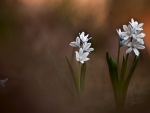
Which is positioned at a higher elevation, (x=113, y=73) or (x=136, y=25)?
(x=136, y=25)

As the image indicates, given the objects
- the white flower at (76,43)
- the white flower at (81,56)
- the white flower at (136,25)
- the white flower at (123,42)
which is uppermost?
the white flower at (136,25)

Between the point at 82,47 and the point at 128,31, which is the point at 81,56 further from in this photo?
the point at 128,31

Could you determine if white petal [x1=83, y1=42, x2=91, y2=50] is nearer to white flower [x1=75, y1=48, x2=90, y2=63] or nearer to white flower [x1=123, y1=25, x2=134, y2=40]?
white flower [x1=75, y1=48, x2=90, y2=63]

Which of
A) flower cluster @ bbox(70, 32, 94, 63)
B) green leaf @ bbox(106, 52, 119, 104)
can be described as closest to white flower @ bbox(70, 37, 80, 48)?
flower cluster @ bbox(70, 32, 94, 63)

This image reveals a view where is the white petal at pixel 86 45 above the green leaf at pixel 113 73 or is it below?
above

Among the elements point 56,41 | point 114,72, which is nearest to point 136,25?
point 114,72

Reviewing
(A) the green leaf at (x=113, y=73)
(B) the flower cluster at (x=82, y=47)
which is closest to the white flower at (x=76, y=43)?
(B) the flower cluster at (x=82, y=47)

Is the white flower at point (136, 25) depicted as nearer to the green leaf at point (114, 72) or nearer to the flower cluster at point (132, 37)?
the flower cluster at point (132, 37)
